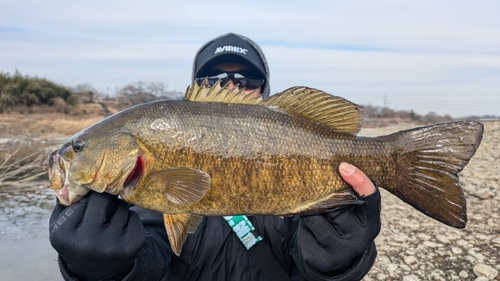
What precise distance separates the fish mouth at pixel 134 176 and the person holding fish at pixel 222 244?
19 cm

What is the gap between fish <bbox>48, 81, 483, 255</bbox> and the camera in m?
2.18

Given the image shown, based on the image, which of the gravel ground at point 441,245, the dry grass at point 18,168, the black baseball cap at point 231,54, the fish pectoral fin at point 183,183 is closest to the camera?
the fish pectoral fin at point 183,183

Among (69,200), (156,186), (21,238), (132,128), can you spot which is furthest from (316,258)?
(21,238)

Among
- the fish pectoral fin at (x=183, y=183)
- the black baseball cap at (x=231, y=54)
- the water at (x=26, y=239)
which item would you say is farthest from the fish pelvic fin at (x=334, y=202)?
the water at (x=26, y=239)

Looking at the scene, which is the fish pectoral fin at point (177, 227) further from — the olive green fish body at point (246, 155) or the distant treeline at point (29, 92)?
the distant treeline at point (29, 92)

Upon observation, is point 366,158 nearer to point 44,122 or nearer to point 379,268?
point 379,268

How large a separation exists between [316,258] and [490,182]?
350 inches

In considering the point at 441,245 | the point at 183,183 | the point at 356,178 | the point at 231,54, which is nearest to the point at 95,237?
the point at 183,183

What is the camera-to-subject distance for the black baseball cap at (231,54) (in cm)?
406

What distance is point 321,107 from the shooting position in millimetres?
2467

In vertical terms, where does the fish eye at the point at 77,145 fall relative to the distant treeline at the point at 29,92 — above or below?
above

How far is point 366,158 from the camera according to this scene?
2.40 metres

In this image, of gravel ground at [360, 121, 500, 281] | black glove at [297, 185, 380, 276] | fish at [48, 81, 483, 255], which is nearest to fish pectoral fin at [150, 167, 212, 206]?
fish at [48, 81, 483, 255]

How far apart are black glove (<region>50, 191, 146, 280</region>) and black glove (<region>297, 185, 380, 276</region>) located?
114cm
